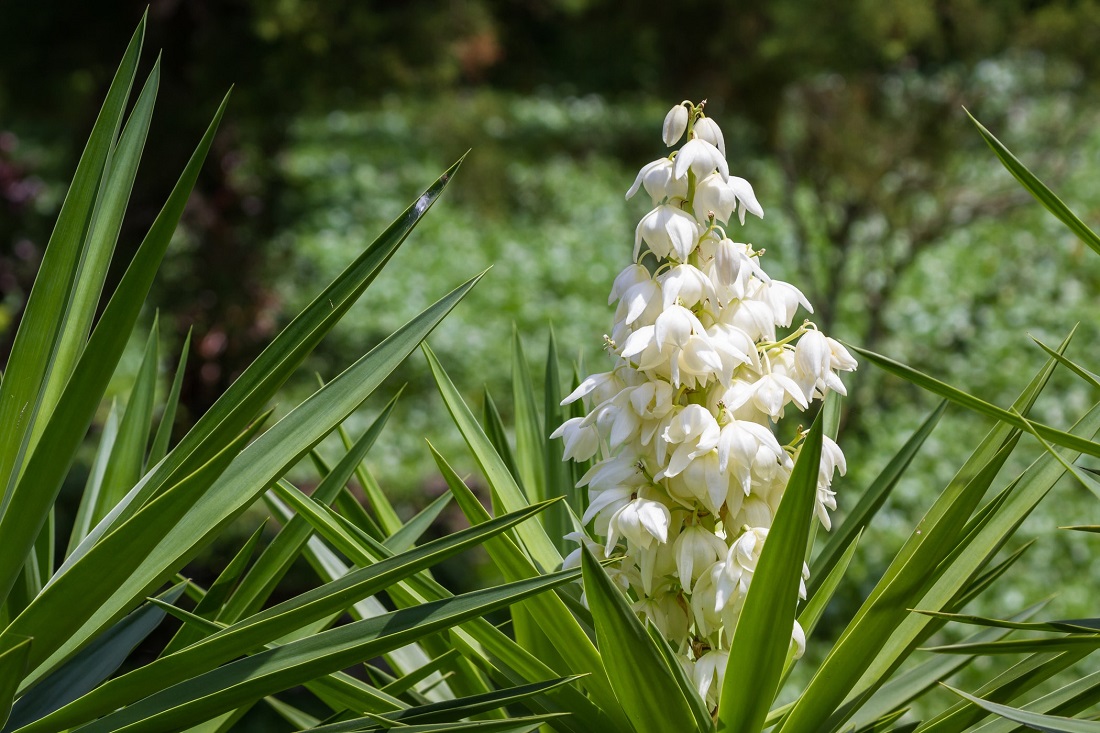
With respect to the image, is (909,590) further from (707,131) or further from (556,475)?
(556,475)

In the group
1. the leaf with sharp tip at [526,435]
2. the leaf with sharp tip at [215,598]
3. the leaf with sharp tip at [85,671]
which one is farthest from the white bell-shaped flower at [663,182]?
the leaf with sharp tip at [85,671]

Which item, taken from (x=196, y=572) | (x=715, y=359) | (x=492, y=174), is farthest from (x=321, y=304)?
(x=492, y=174)

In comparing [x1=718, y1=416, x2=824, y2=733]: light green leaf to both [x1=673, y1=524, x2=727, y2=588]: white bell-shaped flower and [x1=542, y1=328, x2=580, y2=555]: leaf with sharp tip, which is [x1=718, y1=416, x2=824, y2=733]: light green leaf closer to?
[x1=673, y1=524, x2=727, y2=588]: white bell-shaped flower

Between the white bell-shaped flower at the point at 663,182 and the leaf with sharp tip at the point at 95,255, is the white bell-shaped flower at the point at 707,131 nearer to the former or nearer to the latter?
the white bell-shaped flower at the point at 663,182

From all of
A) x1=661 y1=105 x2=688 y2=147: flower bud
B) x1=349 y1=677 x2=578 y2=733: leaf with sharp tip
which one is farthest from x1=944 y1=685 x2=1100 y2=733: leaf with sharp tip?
x1=661 y1=105 x2=688 y2=147: flower bud

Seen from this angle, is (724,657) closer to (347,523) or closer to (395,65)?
(347,523)

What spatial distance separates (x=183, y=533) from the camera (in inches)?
34.6

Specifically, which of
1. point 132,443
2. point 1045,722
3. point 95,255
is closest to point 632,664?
point 1045,722

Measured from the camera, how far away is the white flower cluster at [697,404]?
942 millimetres

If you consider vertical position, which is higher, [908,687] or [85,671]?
[908,687]

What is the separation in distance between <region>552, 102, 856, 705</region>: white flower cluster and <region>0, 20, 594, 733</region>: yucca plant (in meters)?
0.16

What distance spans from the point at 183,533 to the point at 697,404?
1.57 feet

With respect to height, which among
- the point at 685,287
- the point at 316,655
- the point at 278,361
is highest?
the point at 685,287

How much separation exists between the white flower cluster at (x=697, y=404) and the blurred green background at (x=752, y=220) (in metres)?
2.80
